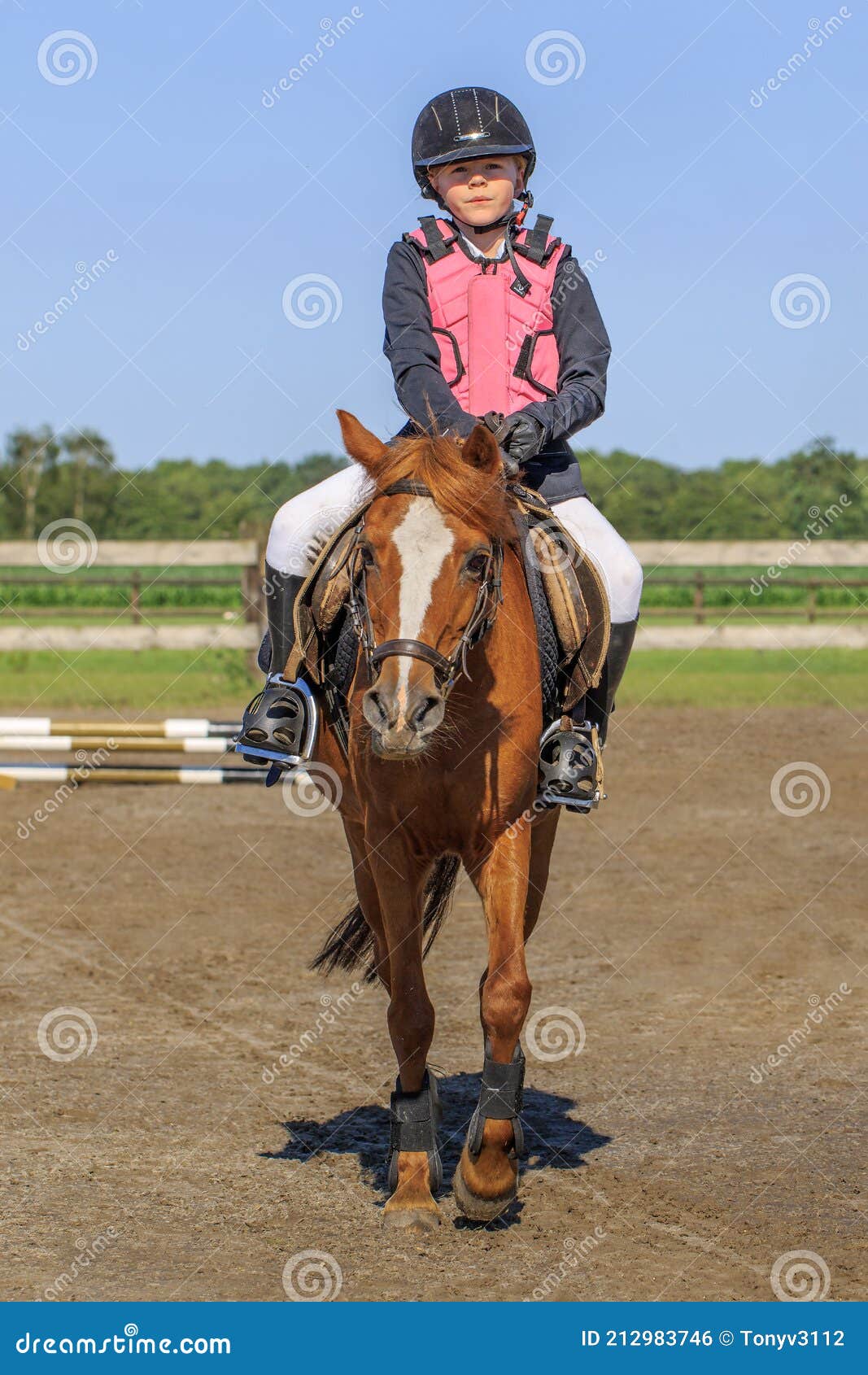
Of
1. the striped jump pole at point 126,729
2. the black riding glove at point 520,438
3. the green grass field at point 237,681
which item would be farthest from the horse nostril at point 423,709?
the green grass field at point 237,681

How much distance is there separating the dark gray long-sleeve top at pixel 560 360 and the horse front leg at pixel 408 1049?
4.17ft

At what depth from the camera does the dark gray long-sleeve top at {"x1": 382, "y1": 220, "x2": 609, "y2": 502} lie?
4422mm

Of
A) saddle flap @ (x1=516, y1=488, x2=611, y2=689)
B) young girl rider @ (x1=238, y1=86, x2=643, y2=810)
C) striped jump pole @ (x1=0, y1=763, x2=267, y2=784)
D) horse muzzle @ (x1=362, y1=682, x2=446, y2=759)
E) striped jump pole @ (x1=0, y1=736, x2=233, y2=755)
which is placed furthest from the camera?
striped jump pole @ (x1=0, y1=763, x2=267, y2=784)

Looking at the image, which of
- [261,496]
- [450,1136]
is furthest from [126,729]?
[261,496]

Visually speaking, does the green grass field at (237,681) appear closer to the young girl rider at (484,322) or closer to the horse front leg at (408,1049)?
the young girl rider at (484,322)

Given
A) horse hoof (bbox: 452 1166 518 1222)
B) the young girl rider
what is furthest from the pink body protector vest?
A: horse hoof (bbox: 452 1166 518 1222)

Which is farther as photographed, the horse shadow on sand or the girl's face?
the girl's face

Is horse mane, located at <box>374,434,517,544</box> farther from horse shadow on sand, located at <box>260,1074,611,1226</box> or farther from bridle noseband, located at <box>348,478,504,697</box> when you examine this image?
horse shadow on sand, located at <box>260,1074,611,1226</box>

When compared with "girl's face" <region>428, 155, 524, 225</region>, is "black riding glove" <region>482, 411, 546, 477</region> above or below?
below

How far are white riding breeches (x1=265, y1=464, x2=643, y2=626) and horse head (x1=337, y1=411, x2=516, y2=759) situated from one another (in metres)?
0.79

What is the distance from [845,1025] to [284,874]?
12.6 feet

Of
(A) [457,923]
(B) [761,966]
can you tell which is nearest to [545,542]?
(B) [761,966]
